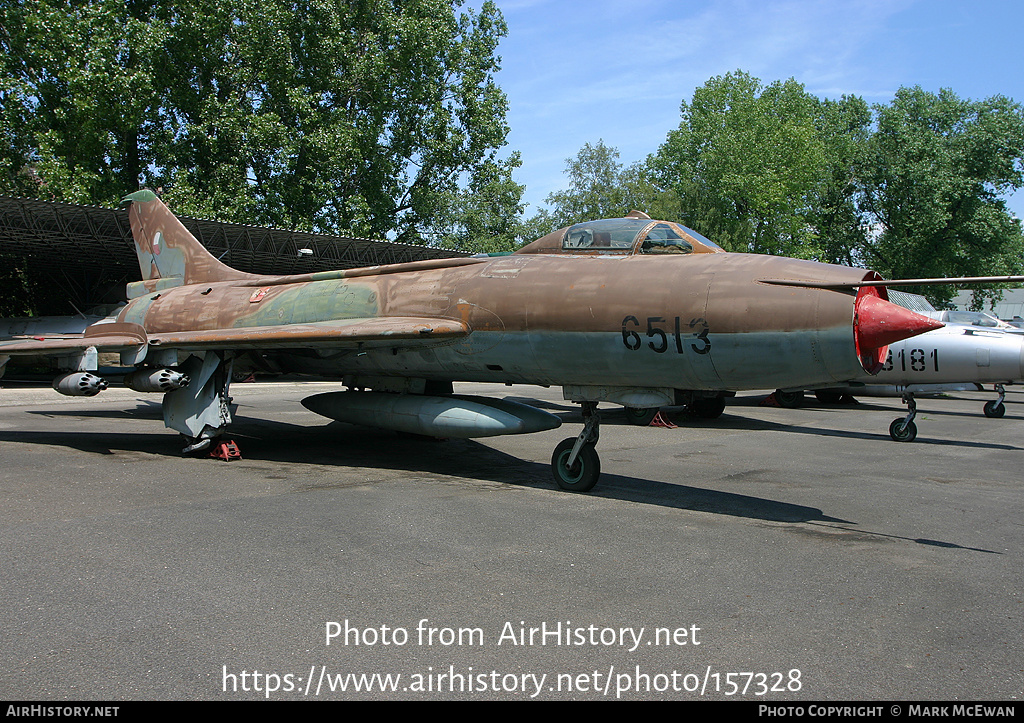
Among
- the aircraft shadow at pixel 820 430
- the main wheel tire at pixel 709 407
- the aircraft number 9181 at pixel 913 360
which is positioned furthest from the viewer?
the main wheel tire at pixel 709 407

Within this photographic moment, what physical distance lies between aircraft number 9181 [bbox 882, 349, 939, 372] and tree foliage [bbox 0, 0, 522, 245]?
2562 centimetres

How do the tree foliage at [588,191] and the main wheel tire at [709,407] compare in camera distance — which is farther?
the tree foliage at [588,191]

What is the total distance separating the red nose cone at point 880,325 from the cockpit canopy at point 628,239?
183cm

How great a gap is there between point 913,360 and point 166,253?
14.8 meters

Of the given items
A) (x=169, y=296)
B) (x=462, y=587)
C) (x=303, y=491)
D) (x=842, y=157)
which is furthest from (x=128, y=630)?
(x=842, y=157)

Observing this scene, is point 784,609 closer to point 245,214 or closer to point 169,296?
point 169,296

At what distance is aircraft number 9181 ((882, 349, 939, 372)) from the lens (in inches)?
533

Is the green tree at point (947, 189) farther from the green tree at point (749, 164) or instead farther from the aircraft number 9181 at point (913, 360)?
the aircraft number 9181 at point (913, 360)

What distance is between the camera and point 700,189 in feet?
156

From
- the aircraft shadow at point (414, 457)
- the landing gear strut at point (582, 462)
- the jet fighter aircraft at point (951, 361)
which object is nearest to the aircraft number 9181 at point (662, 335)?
the landing gear strut at point (582, 462)

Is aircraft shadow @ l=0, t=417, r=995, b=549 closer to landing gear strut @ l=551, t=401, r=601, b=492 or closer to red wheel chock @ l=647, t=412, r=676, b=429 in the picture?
landing gear strut @ l=551, t=401, r=601, b=492

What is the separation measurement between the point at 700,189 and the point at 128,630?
4800 cm

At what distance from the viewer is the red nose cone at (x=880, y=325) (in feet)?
19.5

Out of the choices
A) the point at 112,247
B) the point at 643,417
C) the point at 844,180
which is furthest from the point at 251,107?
the point at 844,180
